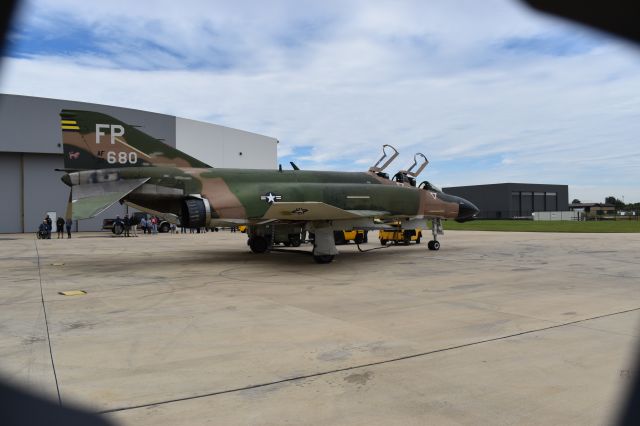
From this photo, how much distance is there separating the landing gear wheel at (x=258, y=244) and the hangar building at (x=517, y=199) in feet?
275

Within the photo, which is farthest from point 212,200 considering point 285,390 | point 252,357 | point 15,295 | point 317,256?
point 285,390

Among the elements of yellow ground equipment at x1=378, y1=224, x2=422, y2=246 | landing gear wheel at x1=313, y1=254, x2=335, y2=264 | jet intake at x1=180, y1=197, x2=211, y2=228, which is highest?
jet intake at x1=180, y1=197, x2=211, y2=228

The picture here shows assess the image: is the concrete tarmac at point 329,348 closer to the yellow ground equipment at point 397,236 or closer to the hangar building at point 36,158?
the yellow ground equipment at point 397,236

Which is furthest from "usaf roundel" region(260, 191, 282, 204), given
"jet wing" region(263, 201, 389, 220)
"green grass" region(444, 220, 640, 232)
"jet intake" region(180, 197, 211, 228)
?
"green grass" region(444, 220, 640, 232)

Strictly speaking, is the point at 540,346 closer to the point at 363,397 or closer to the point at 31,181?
the point at 363,397

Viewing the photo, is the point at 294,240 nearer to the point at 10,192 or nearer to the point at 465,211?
the point at 465,211

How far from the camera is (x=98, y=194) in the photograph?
43.2 ft

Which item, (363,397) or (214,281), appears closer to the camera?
(363,397)

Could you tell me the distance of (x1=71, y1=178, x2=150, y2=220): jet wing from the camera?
12469 millimetres

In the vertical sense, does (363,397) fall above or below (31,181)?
below

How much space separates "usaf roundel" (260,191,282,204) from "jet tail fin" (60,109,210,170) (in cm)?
357

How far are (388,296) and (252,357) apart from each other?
13.7 ft

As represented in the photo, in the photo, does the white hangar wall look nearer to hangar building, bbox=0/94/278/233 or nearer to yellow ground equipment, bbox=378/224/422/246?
hangar building, bbox=0/94/278/233

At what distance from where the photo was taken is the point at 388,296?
860cm
